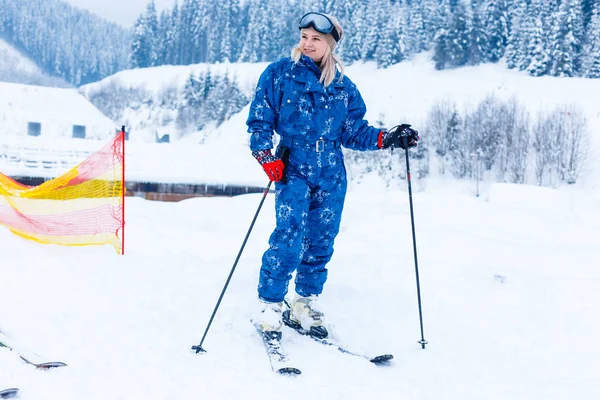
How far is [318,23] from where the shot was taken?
339 cm

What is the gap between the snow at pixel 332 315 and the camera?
2.59 metres

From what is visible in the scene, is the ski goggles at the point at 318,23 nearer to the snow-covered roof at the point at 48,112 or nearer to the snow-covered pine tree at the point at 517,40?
the snow-covered roof at the point at 48,112

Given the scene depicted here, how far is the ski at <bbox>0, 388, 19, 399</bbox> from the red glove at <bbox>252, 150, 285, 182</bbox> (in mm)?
1742

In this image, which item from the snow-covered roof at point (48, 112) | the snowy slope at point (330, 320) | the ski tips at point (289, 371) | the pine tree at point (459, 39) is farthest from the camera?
the pine tree at point (459, 39)

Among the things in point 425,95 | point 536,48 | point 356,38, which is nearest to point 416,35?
point 356,38

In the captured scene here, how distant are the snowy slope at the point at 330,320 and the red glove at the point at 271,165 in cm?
105

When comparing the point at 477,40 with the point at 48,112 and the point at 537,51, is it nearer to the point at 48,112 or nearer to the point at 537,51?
the point at 537,51

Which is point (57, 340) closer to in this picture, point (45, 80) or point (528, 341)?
point (528, 341)

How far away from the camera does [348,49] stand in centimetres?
6391

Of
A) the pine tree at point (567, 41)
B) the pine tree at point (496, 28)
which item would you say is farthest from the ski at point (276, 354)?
the pine tree at point (496, 28)

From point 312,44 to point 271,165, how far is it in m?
0.88

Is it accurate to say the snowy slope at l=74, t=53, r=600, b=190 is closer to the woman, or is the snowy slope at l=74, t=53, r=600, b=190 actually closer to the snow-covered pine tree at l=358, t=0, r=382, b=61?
the snow-covered pine tree at l=358, t=0, r=382, b=61

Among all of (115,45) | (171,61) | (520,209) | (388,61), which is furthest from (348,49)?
(115,45)

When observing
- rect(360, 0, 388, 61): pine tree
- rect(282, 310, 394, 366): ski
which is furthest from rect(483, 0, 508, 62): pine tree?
rect(282, 310, 394, 366): ski
